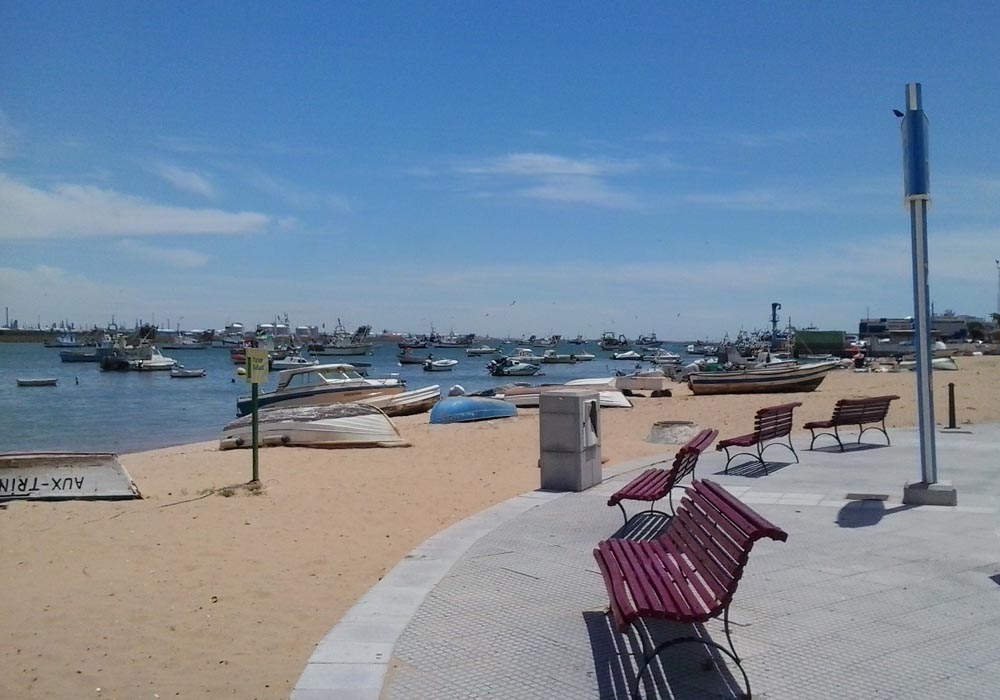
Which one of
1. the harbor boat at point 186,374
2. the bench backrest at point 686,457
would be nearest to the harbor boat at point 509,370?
the harbor boat at point 186,374

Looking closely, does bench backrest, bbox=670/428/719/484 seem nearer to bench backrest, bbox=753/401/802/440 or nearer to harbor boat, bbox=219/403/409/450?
bench backrest, bbox=753/401/802/440

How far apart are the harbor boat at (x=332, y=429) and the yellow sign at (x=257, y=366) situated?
5090 mm

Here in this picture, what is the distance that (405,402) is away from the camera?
29.8 meters

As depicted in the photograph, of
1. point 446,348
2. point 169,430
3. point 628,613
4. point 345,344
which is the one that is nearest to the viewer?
point 628,613

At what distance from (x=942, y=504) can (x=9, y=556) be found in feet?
28.5

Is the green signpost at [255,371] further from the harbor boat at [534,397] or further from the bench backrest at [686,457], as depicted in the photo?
the harbor boat at [534,397]

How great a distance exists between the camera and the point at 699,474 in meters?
10.9

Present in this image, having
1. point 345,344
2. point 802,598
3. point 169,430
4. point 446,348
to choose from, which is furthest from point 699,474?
point 446,348

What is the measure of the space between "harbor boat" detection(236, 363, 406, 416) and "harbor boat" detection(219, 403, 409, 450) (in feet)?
33.7

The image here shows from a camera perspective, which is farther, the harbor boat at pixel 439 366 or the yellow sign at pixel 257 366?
the harbor boat at pixel 439 366

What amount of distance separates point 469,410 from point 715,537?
18.7m

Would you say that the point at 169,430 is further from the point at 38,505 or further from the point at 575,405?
the point at 575,405

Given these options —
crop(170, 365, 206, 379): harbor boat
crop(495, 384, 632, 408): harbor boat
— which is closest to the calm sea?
crop(170, 365, 206, 379): harbor boat

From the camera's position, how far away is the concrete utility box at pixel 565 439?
9516 mm
